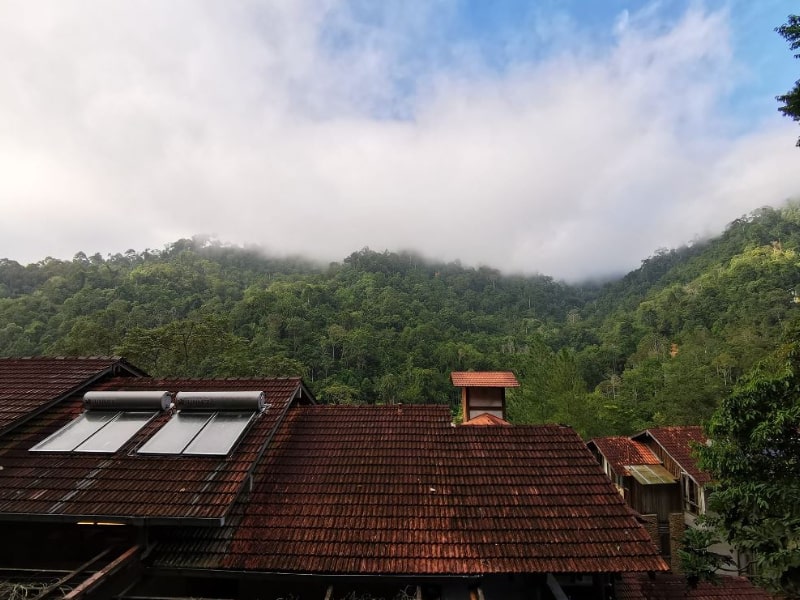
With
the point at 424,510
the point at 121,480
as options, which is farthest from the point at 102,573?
the point at 424,510

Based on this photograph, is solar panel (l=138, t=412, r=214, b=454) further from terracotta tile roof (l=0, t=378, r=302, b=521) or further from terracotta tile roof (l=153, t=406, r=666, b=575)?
terracotta tile roof (l=153, t=406, r=666, b=575)

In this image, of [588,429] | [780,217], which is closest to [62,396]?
[588,429]

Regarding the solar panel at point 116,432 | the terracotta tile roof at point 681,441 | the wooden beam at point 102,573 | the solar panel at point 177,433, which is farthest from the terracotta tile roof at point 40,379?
the terracotta tile roof at point 681,441

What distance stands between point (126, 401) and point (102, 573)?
12.8 feet

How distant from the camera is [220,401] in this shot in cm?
798

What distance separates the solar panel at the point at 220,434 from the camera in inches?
276

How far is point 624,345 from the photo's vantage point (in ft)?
204

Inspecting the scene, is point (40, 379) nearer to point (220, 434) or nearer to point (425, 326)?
point (220, 434)

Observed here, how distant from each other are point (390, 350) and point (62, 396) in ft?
151

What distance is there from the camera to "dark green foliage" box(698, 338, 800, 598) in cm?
583

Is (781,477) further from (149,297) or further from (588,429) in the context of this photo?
(149,297)

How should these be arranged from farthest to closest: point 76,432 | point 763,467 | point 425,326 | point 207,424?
point 425,326
point 207,424
point 76,432
point 763,467

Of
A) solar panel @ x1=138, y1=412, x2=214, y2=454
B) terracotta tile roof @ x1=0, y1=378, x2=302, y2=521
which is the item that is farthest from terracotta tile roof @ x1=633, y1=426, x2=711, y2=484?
solar panel @ x1=138, y1=412, x2=214, y2=454

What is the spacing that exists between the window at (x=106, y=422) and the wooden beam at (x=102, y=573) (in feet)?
7.21
